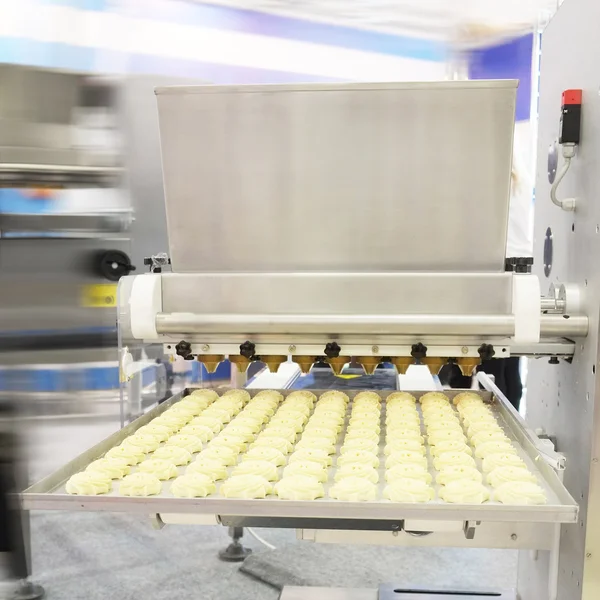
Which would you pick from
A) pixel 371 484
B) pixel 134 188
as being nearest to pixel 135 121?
pixel 134 188

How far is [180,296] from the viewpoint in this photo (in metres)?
1.53

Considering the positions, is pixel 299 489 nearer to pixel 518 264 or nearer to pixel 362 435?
pixel 362 435

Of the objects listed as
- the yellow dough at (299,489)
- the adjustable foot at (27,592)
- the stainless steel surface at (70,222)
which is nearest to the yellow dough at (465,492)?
the yellow dough at (299,489)

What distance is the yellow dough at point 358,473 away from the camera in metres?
1.29

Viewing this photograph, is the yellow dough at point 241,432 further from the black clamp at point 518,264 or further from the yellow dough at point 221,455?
the black clamp at point 518,264

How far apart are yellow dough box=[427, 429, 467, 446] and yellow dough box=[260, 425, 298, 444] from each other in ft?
1.21

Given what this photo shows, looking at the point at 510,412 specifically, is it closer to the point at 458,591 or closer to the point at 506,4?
the point at 458,591

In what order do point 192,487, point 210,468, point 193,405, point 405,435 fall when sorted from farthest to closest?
point 193,405 < point 405,435 < point 210,468 < point 192,487

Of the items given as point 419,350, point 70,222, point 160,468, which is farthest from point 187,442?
point 70,222

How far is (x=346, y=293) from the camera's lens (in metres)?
1.46

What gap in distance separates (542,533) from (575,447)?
38cm

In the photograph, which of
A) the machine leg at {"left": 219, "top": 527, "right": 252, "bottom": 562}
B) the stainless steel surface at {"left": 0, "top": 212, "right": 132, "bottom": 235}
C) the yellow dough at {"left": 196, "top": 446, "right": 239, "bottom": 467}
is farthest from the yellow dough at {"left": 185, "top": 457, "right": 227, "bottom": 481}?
the stainless steel surface at {"left": 0, "top": 212, "right": 132, "bottom": 235}

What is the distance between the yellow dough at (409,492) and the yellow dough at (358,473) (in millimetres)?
70

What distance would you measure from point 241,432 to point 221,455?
15 cm
